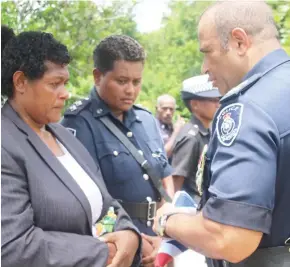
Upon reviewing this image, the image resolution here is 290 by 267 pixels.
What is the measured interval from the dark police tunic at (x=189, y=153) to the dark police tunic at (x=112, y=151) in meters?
0.93

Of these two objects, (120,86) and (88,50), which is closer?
(120,86)

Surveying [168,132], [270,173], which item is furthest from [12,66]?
[168,132]

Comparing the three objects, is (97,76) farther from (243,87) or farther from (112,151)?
(243,87)

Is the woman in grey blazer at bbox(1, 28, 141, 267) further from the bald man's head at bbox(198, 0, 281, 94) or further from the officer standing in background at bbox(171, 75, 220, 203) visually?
the officer standing in background at bbox(171, 75, 220, 203)

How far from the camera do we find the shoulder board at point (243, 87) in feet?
5.49

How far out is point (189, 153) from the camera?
397 cm

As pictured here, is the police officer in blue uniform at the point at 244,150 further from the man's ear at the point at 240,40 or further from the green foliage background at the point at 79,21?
the green foliage background at the point at 79,21

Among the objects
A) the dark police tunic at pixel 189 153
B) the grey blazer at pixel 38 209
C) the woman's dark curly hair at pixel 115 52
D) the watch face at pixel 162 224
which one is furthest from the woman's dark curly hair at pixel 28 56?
the dark police tunic at pixel 189 153

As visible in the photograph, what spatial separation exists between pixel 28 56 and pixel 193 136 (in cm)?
201

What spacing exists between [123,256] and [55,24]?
8.04 ft

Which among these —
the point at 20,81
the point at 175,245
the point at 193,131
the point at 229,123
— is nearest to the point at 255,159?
the point at 229,123

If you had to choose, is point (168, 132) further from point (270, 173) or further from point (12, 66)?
point (270, 173)

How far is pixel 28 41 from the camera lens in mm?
2289

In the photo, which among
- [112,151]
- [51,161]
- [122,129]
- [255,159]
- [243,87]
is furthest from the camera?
[122,129]
